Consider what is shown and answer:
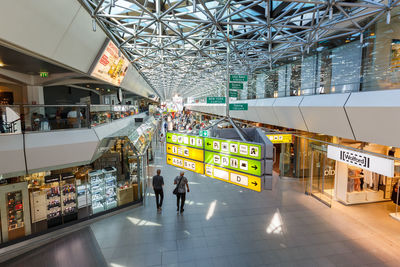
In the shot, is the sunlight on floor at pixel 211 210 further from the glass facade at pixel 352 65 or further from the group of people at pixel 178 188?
the glass facade at pixel 352 65

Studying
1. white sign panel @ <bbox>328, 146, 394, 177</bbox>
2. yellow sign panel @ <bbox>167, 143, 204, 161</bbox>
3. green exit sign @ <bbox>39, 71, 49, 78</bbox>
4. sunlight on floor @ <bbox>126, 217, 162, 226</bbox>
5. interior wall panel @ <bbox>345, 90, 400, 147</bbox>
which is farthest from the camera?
green exit sign @ <bbox>39, 71, 49, 78</bbox>

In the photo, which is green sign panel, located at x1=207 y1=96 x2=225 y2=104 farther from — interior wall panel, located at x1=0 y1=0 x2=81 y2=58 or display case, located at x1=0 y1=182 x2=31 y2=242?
display case, located at x1=0 y1=182 x2=31 y2=242

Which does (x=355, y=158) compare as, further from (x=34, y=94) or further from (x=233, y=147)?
(x=34, y=94)

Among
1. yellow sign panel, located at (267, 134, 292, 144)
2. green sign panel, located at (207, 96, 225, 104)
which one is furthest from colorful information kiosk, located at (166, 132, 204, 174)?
yellow sign panel, located at (267, 134, 292, 144)

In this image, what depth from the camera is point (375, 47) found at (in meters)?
7.27

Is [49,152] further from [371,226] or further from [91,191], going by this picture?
[371,226]

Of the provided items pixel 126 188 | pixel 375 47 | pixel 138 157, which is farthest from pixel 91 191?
pixel 375 47

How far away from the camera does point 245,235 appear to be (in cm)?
691

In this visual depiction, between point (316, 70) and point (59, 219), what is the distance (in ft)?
45.9

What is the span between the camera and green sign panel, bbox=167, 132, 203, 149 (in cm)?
632

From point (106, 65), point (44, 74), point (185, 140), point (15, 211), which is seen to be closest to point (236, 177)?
point (185, 140)

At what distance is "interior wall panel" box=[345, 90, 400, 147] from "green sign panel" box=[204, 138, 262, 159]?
3.79m

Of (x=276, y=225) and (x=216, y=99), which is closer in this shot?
(x=276, y=225)

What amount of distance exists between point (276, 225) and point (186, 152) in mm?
4582
